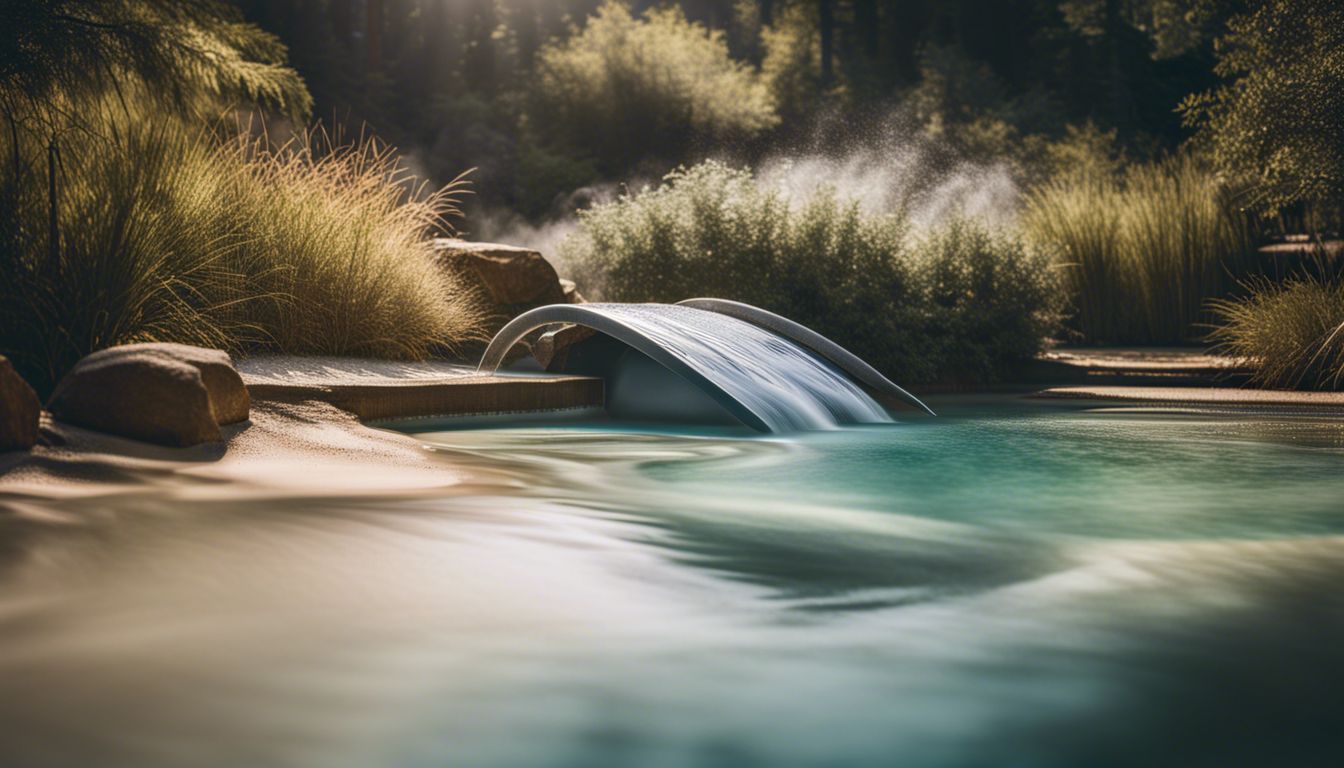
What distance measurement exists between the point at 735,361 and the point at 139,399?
11.4 feet

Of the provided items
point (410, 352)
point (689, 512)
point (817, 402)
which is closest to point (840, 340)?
point (817, 402)

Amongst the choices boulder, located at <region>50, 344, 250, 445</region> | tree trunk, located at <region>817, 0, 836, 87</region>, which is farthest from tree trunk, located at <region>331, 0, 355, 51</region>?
boulder, located at <region>50, 344, 250, 445</region>

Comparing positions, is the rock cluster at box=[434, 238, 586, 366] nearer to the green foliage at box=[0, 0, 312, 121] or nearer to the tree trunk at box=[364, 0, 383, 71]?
the green foliage at box=[0, 0, 312, 121]

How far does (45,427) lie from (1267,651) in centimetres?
406

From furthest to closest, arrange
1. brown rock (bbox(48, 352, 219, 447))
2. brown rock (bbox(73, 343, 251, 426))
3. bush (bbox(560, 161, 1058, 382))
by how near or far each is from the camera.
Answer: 1. bush (bbox(560, 161, 1058, 382))
2. brown rock (bbox(73, 343, 251, 426))
3. brown rock (bbox(48, 352, 219, 447))

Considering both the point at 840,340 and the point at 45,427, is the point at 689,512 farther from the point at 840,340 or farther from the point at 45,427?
the point at 840,340

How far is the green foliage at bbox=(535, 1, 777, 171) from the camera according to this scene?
2755cm

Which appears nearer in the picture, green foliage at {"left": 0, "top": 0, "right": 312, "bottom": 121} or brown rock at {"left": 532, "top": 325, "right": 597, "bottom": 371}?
green foliage at {"left": 0, "top": 0, "right": 312, "bottom": 121}

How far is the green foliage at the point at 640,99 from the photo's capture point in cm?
2755

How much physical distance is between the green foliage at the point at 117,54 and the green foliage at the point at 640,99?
17.9 m

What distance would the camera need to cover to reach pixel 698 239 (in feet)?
36.0

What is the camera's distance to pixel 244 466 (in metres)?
4.84

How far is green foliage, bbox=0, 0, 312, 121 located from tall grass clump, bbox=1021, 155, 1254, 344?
757 centimetres

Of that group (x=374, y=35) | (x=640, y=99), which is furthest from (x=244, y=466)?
(x=374, y=35)
